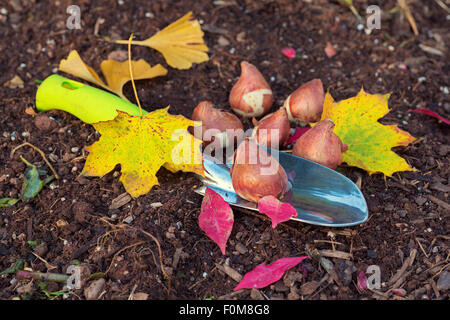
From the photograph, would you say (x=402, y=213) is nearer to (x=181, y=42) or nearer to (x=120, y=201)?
(x=120, y=201)

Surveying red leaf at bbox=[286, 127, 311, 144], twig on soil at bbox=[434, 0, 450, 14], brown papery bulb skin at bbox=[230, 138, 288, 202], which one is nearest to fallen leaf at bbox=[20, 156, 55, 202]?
brown papery bulb skin at bbox=[230, 138, 288, 202]

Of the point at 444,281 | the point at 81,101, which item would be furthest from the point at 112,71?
the point at 444,281

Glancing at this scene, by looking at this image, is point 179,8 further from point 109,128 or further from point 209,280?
point 209,280

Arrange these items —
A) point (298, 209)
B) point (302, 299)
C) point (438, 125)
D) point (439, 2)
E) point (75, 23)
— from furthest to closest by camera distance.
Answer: point (439, 2), point (75, 23), point (438, 125), point (298, 209), point (302, 299)

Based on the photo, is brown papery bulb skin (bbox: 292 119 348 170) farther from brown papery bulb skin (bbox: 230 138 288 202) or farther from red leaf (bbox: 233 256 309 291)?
red leaf (bbox: 233 256 309 291)

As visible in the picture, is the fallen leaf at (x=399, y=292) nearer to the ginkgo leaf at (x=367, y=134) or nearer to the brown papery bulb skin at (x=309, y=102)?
the ginkgo leaf at (x=367, y=134)

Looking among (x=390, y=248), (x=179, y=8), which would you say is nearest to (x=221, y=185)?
(x=390, y=248)
